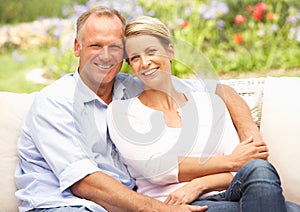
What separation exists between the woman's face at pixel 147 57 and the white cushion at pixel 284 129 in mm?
522

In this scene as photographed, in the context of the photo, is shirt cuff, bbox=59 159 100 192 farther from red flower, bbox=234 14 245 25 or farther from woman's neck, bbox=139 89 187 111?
red flower, bbox=234 14 245 25

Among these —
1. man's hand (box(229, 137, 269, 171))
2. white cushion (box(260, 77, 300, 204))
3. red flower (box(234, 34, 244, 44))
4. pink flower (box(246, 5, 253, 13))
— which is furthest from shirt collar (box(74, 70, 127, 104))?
pink flower (box(246, 5, 253, 13))

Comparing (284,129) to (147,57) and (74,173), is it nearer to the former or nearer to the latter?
(147,57)

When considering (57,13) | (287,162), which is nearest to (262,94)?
(287,162)

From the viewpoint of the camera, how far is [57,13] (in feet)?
18.7

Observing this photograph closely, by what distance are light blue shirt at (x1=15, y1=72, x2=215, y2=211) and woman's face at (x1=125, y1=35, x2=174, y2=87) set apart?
164 millimetres

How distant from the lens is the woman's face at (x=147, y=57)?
2209 mm

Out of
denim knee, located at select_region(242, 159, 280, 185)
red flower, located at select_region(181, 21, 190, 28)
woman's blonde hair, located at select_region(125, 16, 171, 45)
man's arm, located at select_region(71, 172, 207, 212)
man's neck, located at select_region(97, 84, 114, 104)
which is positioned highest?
woman's blonde hair, located at select_region(125, 16, 171, 45)

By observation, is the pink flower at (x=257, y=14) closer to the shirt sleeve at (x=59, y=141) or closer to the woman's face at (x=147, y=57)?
the woman's face at (x=147, y=57)

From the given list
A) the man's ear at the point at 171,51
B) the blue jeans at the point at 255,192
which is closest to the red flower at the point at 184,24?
the man's ear at the point at 171,51

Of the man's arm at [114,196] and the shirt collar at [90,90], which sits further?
the shirt collar at [90,90]

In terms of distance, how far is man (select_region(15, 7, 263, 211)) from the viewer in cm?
205

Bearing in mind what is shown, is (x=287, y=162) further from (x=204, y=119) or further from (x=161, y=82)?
(x=161, y=82)

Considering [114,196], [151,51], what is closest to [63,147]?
[114,196]
